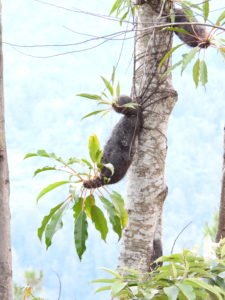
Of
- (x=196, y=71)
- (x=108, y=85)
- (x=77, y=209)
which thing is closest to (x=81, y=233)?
(x=77, y=209)

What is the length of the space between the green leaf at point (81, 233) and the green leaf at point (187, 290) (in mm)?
330

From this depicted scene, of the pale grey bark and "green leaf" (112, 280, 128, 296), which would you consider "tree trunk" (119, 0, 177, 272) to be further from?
"green leaf" (112, 280, 128, 296)

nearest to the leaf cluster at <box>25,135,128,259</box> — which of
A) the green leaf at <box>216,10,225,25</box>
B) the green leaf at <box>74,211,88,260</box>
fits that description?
the green leaf at <box>74,211,88,260</box>

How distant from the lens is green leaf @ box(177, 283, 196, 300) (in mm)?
699

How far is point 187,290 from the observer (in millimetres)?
715

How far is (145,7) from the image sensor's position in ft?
4.46

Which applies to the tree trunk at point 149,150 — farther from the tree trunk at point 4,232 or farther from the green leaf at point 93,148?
the tree trunk at point 4,232

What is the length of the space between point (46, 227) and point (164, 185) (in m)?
0.39

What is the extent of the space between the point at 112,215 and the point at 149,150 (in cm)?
28

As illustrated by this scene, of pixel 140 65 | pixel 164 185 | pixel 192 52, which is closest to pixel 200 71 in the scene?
pixel 192 52

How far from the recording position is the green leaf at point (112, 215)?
103cm

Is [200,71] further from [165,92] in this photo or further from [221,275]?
[221,275]

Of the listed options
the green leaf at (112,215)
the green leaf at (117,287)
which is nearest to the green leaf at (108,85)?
the green leaf at (112,215)

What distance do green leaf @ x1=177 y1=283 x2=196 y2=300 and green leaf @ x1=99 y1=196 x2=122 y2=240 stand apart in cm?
32
